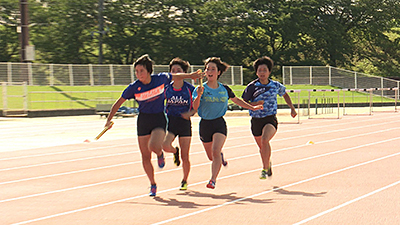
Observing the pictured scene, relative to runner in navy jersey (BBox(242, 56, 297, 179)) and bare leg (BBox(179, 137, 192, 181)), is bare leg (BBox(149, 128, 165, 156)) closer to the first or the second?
bare leg (BBox(179, 137, 192, 181))

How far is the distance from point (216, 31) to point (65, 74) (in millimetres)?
26470

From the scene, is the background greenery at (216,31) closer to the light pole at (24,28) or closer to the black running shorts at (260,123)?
the light pole at (24,28)

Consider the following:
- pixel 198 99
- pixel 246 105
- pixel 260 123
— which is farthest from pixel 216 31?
pixel 198 99

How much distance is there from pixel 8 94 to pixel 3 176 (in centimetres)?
2739

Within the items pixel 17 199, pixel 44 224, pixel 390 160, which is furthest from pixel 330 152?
pixel 44 224

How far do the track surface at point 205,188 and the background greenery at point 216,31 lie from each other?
4361 centimetres

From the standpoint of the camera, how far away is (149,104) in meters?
9.07

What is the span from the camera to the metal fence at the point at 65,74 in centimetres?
3953

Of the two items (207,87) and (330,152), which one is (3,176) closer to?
(207,87)

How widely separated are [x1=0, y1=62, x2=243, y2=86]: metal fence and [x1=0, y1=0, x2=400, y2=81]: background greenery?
15.8m

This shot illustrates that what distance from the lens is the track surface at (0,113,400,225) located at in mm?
7613

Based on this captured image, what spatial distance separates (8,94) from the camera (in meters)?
38.1

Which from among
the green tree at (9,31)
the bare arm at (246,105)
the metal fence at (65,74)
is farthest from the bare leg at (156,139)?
the green tree at (9,31)

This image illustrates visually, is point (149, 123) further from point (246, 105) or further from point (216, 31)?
point (216, 31)
